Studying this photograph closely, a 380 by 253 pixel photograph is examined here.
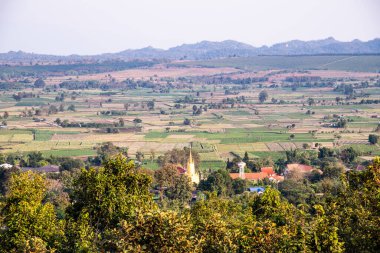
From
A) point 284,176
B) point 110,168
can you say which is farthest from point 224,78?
point 110,168

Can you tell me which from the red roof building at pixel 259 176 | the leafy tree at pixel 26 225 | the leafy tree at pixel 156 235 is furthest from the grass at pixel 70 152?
the leafy tree at pixel 156 235

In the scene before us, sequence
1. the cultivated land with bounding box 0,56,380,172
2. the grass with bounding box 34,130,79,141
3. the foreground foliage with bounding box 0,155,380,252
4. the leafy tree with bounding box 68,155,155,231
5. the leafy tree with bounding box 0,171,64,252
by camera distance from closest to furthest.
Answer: the foreground foliage with bounding box 0,155,380,252, the leafy tree with bounding box 0,171,64,252, the leafy tree with bounding box 68,155,155,231, the cultivated land with bounding box 0,56,380,172, the grass with bounding box 34,130,79,141

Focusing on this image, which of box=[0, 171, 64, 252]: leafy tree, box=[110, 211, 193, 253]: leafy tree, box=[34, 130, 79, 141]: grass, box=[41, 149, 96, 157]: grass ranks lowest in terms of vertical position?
box=[34, 130, 79, 141]: grass

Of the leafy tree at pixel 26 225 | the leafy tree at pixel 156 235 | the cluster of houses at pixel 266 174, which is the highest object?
the leafy tree at pixel 156 235

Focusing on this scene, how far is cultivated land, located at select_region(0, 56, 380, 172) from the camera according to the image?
73875mm

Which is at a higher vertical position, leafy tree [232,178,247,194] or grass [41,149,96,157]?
leafy tree [232,178,247,194]

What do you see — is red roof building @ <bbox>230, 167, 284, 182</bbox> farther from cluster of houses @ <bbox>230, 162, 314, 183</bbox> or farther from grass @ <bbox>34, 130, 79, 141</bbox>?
grass @ <bbox>34, 130, 79, 141</bbox>

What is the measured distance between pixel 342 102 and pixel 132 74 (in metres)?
86.6

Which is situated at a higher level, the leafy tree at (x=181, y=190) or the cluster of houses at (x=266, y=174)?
the leafy tree at (x=181, y=190)

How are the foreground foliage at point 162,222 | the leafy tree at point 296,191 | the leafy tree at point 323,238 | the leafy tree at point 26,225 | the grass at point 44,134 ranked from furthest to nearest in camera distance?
the grass at point 44,134
the leafy tree at point 296,191
the leafy tree at point 26,225
the leafy tree at point 323,238
the foreground foliage at point 162,222

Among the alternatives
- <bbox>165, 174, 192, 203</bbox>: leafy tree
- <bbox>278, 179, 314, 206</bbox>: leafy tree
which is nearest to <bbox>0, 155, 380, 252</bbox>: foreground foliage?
<bbox>278, 179, 314, 206</bbox>: leafy tree

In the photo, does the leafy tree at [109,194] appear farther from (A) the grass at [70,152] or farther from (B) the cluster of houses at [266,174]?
(A) the grass at [70,152]

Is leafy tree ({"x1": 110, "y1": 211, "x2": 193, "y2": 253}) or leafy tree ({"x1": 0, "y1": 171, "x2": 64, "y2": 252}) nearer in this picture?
leafy tree ({"x1": 110, "y1": 211, "x2": 193, "y2": 253})

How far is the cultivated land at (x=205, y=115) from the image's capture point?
73.9m
